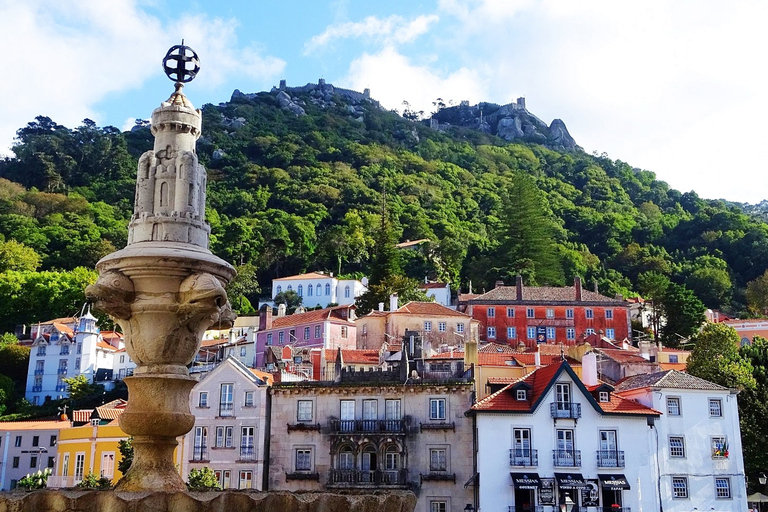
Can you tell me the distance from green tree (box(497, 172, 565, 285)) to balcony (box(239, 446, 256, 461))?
54.8 m

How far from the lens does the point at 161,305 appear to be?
11703mm

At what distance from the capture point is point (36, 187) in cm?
12925

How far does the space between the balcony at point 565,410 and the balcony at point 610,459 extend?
1901 mm

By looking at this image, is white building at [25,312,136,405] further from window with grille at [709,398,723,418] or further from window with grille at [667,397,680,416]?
window with grille at [709,398,723,418]

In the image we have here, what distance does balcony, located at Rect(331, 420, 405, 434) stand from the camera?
39.3 meters

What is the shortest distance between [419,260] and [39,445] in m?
55.9

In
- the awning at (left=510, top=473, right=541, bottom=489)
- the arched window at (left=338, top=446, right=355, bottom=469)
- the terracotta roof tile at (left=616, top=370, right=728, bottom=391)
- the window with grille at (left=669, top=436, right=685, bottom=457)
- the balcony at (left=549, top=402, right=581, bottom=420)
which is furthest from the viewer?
the terracotta roof tile at (left=616, top=370, right=728, bottom=391)

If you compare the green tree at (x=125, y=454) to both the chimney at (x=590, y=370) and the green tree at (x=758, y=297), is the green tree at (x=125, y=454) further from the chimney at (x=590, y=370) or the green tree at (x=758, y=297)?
the green tree at (x=758, y=297)

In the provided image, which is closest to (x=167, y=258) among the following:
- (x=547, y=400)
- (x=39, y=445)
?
(x=547, y=400)

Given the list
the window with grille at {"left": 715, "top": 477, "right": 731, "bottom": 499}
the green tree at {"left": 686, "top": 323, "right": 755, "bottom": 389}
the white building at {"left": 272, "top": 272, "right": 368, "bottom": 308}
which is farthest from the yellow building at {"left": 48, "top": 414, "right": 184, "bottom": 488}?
the white building at {"left": 272, "top": 272, "right": 368, "bottom": 308}

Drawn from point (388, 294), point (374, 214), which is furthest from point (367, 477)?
point (374, 214)

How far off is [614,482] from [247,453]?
1676cm

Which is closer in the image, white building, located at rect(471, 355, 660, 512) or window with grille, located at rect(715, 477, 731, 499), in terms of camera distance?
white building, located at rect(471, 355, 660, 512)

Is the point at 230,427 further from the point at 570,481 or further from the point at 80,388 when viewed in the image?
the point at 80,388
